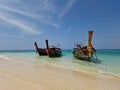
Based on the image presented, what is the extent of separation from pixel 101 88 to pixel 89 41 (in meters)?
13.8

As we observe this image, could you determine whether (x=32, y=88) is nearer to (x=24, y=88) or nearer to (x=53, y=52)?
(x=24, y=88)

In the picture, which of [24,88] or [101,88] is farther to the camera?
[101,88]

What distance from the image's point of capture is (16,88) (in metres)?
6.15

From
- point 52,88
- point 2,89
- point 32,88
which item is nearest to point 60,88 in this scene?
point 52,88

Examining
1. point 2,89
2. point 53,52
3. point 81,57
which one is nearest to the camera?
point 2,89

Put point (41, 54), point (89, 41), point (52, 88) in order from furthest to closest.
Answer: point (41, 54) < point (89, 41) < point (52, 88)

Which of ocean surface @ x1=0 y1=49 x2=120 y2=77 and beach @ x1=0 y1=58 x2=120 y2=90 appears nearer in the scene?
beach @ x1=0 y1=58 x2=120 y2=90

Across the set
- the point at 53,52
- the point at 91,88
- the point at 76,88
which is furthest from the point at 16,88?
the point at 53,52

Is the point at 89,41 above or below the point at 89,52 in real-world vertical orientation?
above

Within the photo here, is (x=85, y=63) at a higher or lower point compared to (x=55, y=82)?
lower

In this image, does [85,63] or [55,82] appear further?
[85,63]

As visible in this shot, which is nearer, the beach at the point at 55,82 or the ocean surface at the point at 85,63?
the beach at the point at 55,82

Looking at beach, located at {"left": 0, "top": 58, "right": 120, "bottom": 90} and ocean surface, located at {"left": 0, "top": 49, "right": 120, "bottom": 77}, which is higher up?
beach, located at {"left": 0, "top": 58, "right": 120, "bottom": 90}

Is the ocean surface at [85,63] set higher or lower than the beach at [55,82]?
lower
